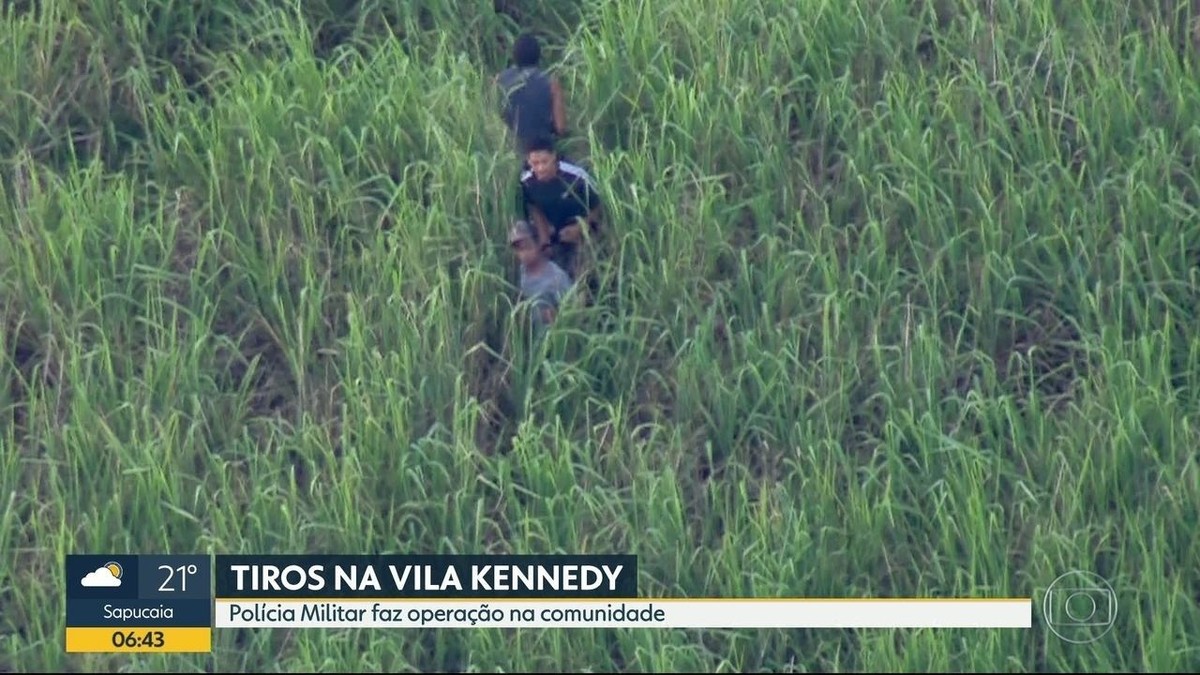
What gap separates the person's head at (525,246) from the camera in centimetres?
650

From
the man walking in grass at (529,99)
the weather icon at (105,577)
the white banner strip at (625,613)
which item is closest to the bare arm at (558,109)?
the man walking in grass at (529,99)

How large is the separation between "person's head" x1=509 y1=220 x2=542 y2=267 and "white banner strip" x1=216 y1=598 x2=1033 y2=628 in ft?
3.89

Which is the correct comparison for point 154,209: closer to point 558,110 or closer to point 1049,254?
point 558,110

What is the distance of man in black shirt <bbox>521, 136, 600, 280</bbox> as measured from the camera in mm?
6645

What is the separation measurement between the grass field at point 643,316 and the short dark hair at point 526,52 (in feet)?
0.53

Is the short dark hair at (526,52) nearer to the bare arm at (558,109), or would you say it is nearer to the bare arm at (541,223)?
the bare arm at (558,109)

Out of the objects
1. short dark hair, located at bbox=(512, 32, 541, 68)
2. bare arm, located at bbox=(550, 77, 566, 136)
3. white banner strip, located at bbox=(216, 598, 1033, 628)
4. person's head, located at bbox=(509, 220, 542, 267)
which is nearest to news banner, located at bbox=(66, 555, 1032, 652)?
white banner strip, located at bbox=(216, 598, 1033, 628)

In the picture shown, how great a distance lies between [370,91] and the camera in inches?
276

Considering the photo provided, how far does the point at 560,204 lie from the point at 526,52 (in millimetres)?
650

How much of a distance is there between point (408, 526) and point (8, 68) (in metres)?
2.32

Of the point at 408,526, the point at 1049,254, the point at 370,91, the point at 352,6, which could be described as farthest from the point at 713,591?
the point at 352,6

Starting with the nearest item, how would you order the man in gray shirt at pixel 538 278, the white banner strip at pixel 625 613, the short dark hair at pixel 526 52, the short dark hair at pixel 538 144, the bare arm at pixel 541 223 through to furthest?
the white banner strip at pixel 625 613
the man in gray shirt at pixel 538 278
the bare arm at pixel 541 223
the short dark hair at pixel 538 144
the short dark hair at pixel 526 52

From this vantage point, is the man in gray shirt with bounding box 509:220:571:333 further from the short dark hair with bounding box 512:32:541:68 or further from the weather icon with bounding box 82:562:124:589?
the weather icon with bounding box 82:562:124:589

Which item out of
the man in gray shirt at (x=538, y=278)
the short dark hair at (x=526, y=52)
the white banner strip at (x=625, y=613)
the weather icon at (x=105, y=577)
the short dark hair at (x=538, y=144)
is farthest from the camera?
the short dark hair at (x=526, y=52)
